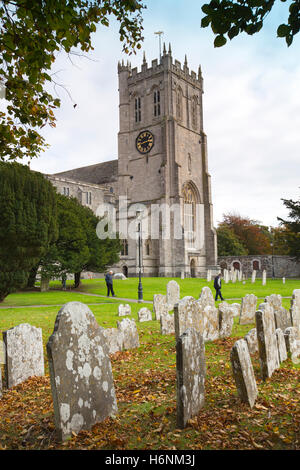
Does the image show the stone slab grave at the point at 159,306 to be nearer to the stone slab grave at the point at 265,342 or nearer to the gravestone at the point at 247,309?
the gravestone at the point at 247,309

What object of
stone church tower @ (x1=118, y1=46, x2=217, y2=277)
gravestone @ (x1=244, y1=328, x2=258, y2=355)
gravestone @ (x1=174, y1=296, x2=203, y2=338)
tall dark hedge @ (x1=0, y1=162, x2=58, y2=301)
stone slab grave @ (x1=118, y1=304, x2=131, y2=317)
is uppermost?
stone church tower @ (x1=118, y1=46, x2=217, y2=277)

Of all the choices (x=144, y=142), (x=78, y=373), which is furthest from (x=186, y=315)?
(x=144, y=142)

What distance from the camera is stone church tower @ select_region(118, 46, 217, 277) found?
44281mm

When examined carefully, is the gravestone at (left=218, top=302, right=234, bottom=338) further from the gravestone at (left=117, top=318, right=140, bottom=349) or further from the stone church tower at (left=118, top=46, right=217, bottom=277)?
the stone church tower at (left=118, top=46, right=217, bottom=277)

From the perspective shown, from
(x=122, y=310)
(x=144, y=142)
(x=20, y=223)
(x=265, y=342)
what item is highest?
(x=144, y=142)

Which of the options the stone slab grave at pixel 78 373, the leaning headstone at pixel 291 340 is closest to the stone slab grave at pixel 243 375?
the stone slab grave at pixel 78 373

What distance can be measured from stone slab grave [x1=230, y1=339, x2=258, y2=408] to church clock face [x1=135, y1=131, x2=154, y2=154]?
44.9 metres

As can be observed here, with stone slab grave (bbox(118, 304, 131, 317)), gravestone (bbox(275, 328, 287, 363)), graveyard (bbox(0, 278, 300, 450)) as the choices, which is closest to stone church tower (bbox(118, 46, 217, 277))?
stone slab grave (bbox(118, 304, 131, 317))

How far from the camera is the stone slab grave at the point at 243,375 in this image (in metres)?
4.07

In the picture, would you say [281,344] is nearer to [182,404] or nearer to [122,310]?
[182,404]

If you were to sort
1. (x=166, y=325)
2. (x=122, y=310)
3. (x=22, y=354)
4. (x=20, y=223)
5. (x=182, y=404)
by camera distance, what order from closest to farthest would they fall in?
1. (x=182, y=404)
2. (x=22, y=354)
3. (x=166, y=325)
4. (x=122, y=310)
5. (x=20, y=223)

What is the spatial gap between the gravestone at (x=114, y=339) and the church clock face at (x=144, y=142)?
41.8m

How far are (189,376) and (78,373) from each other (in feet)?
3.91

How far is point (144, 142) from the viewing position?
157 ft
